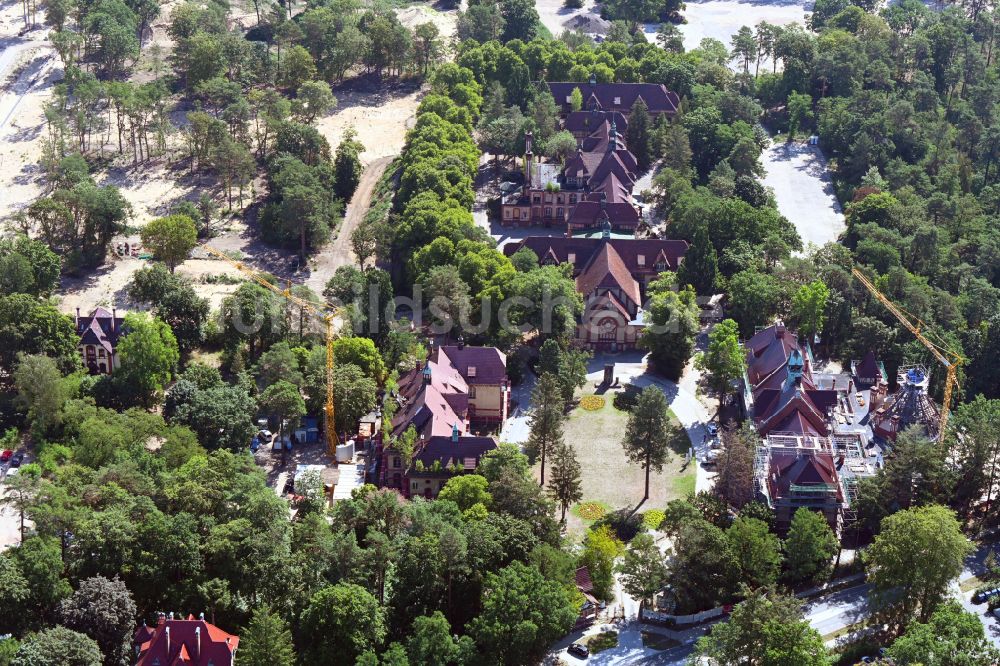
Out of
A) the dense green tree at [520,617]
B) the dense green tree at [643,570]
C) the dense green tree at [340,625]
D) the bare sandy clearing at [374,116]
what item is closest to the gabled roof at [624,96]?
the bare sandy clearing at [374,116]

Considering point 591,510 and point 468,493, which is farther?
point 591,510

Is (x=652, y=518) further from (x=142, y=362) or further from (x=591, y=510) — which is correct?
(x=142, y=362)

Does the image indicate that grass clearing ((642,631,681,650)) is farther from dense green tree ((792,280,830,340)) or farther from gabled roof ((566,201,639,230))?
gabled roof ((566,201,639,230))

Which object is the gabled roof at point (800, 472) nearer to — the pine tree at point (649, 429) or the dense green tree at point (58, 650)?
the pine tree at point (649, 429)

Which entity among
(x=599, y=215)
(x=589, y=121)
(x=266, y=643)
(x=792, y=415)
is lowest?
(x=266, y=643)

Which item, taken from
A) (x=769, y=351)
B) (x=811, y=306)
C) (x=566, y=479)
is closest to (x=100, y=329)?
(x=566, y=479)

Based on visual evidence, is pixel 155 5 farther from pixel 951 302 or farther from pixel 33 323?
pixel 951 302

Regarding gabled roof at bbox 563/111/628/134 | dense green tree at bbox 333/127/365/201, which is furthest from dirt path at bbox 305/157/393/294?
gabled roof at bbox 563/111/628/134
